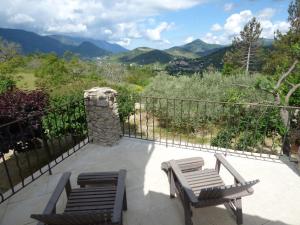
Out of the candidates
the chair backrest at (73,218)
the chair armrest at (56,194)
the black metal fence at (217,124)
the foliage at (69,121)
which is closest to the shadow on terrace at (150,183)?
the chair armrest at (56,194)

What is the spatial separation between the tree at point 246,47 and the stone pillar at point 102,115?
23059 mm

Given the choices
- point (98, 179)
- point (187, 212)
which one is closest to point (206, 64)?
point (98, 179)

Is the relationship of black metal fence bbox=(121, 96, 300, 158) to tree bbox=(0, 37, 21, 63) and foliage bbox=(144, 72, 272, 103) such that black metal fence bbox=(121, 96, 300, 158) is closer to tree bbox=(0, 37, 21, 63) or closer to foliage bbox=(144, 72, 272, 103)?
foliage bbox=(144, 72, 272, 103)

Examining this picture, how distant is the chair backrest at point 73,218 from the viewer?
6.72 ft

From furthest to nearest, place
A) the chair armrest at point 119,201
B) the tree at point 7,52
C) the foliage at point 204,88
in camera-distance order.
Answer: the tree at point 7,52, the foliage at point 204,88, the chair armrest at point 119,201

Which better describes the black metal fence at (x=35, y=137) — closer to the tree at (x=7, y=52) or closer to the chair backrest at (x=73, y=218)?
the chair backrest at (x=73, y=218)

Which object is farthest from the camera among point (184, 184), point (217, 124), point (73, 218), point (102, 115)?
point (217, 124)

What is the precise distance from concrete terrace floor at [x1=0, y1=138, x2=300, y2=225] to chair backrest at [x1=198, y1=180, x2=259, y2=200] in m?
0.49

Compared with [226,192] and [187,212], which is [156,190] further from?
[226,192]

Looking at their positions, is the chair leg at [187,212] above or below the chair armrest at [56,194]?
below

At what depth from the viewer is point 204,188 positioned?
2.75m

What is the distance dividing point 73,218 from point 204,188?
1462mm

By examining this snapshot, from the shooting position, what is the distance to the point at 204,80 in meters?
11.5

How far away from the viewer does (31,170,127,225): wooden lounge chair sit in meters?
2.08
